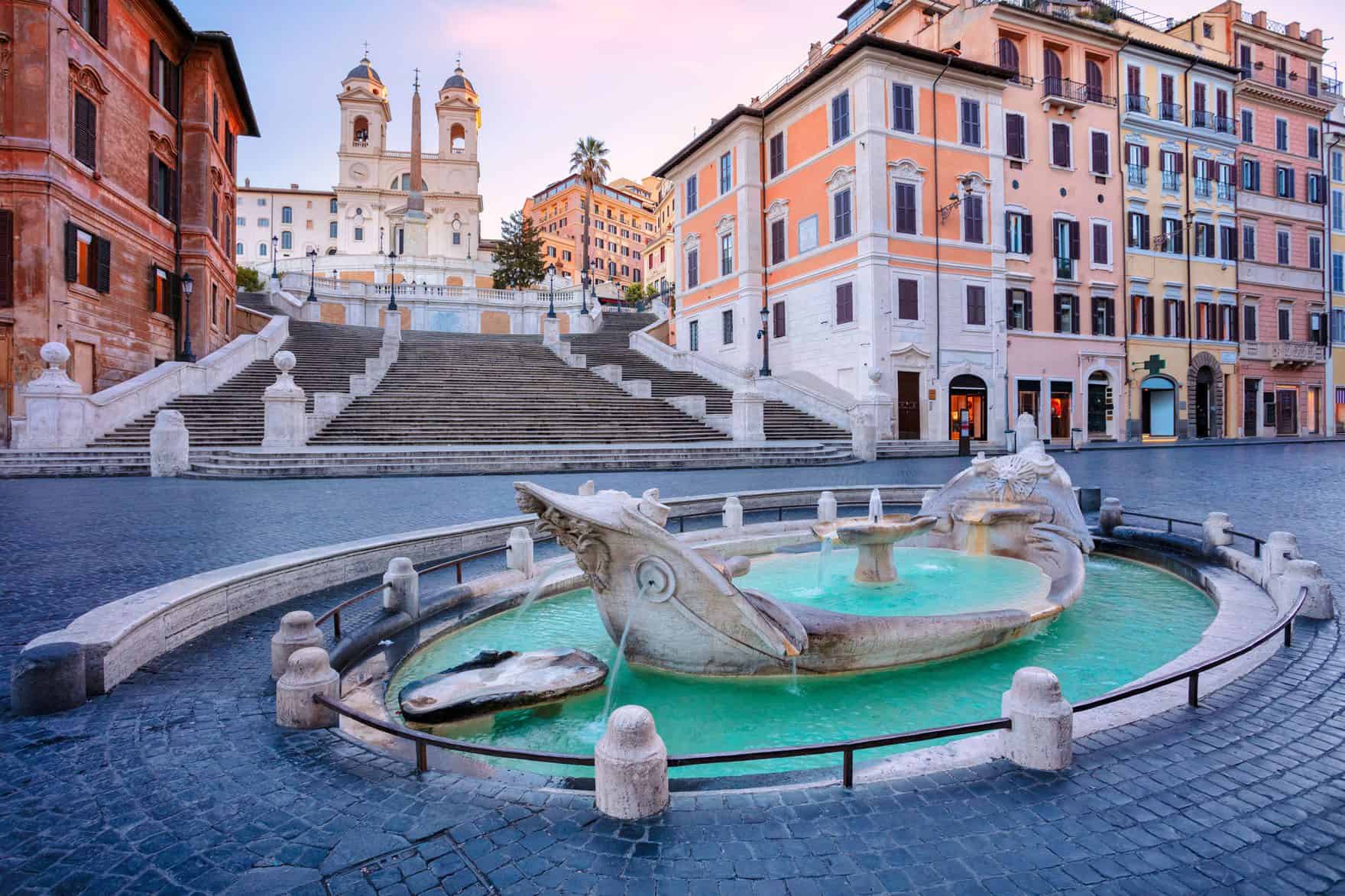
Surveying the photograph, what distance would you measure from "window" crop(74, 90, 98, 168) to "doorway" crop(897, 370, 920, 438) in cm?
2902

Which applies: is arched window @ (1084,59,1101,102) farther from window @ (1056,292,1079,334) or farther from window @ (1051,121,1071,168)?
window @ (1056,292,1079,334)

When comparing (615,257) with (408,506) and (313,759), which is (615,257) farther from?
(313,759)

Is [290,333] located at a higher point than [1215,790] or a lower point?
higher

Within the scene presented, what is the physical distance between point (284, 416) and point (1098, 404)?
34574 millimetres

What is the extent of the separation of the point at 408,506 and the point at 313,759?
27.5ft

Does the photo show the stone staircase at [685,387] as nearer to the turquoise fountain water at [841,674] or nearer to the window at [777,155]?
the window at [777,155]

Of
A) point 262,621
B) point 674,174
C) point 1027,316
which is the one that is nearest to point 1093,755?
point 262,621

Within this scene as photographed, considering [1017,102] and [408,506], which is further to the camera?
[1017,102]

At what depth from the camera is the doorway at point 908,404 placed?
29.2 meters

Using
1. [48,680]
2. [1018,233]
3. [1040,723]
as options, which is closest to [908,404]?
[1018,233]

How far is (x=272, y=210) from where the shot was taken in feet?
273

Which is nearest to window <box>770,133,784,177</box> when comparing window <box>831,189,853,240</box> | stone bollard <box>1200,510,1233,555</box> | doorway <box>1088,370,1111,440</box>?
window <box>831,189,853,240</box>

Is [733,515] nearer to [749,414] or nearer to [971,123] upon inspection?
[749,414]

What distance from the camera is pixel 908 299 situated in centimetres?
2928
